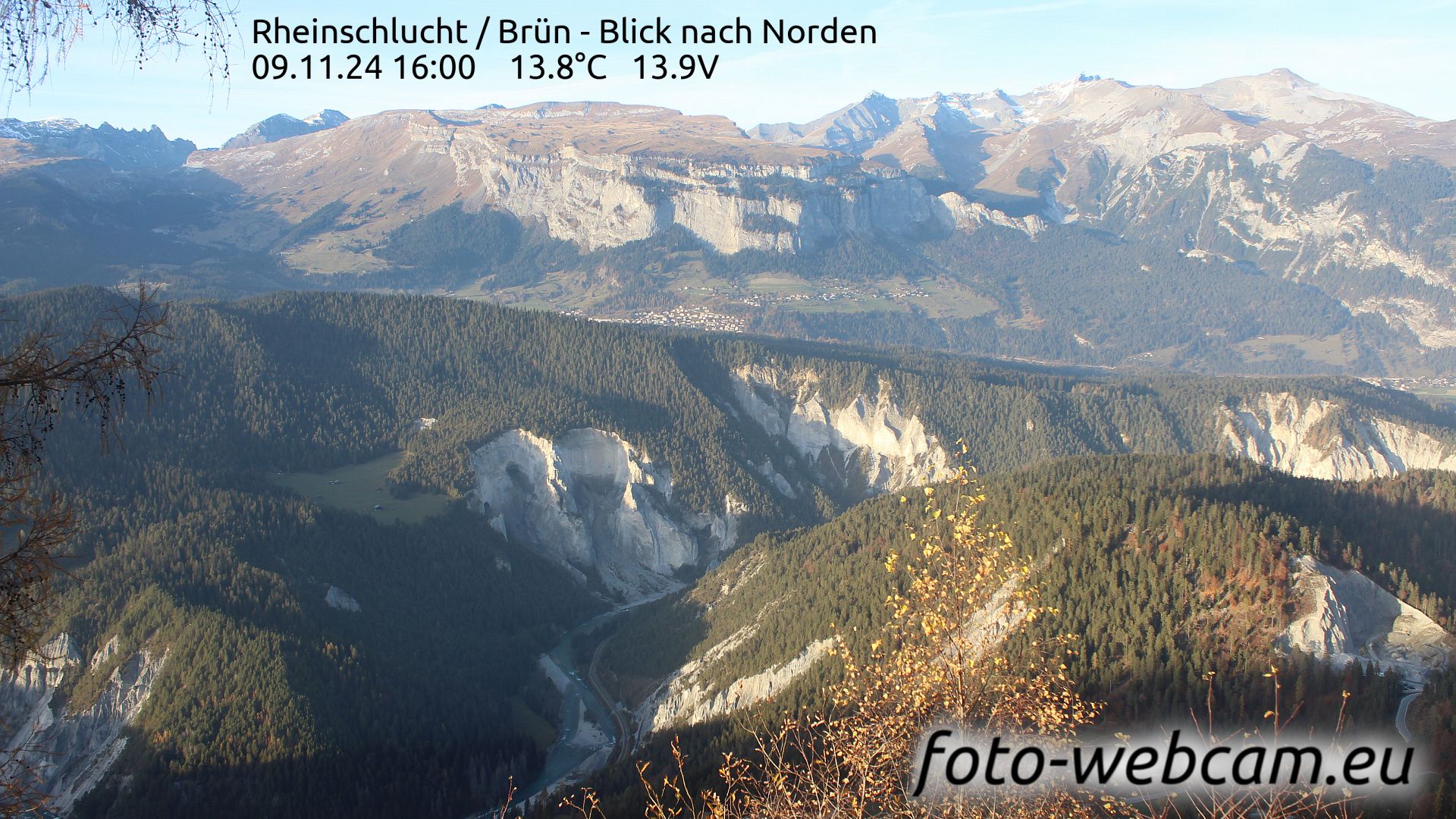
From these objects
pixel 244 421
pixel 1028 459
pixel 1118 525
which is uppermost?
pixel 1118 525

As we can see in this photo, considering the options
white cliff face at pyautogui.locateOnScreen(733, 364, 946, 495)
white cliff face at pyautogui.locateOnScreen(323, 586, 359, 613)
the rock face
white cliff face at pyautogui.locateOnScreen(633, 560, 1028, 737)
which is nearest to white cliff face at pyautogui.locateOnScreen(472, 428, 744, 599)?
white cliff face at pyautogui.locateOnScreen(323, 586, 359, 613)

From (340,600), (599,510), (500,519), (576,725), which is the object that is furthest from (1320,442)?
(340,600)

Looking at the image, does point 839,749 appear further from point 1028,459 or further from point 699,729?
point 1028,459

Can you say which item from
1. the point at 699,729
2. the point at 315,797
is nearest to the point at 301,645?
the point at 315,797

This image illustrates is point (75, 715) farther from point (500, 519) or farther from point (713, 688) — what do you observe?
point (500, 519)

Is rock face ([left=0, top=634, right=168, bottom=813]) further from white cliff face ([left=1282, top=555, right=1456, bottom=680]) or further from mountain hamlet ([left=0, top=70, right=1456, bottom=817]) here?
white cliff face ([left=1282, top=555, right=1456, bottom=680])

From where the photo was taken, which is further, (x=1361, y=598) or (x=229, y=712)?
(x=229, y=712)

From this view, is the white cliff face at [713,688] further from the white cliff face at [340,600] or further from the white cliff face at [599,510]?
the white cliff face at [599,510]
